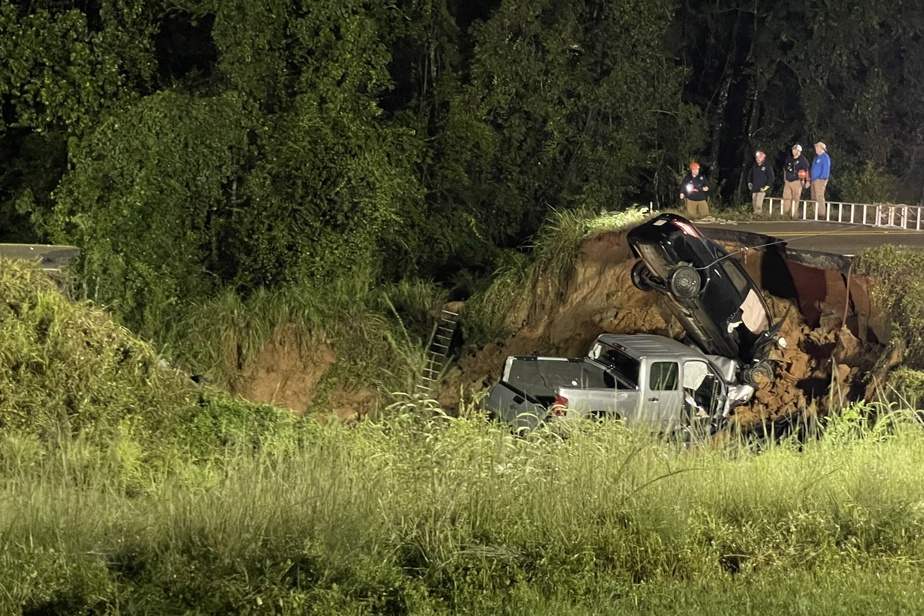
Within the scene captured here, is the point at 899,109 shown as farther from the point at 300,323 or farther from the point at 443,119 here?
the point at 300,323

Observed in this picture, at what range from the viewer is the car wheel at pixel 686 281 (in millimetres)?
17922

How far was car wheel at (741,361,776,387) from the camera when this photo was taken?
730 inches

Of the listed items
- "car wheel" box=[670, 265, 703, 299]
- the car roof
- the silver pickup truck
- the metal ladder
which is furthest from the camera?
the metal ladder

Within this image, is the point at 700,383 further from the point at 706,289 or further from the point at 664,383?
the point at 706,289

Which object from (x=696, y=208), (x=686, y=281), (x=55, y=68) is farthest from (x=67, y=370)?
(x=696, y=208)

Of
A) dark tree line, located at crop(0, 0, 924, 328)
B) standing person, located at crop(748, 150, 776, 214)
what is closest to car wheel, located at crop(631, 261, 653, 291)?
dark tree line, located at crop(0, 0, 924, 328)

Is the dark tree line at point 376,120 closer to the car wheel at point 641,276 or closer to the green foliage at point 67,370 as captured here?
the car wheel at point 641,276

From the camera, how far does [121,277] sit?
21094 millimetres

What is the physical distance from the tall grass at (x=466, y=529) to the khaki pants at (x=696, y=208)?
1517 centimetres

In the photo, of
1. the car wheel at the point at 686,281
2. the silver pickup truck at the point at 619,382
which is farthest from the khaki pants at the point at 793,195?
the silver pickup truck at the point at 619,382

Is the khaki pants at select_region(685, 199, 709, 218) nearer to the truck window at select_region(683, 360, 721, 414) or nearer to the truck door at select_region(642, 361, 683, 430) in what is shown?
the truck window at select_region(683, 360, 721, 414)

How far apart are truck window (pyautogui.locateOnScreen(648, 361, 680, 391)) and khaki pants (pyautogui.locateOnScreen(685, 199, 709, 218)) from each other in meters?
8.71

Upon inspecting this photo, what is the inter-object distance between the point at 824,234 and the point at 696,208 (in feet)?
9.17

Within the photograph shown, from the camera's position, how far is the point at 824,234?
76.7ft
